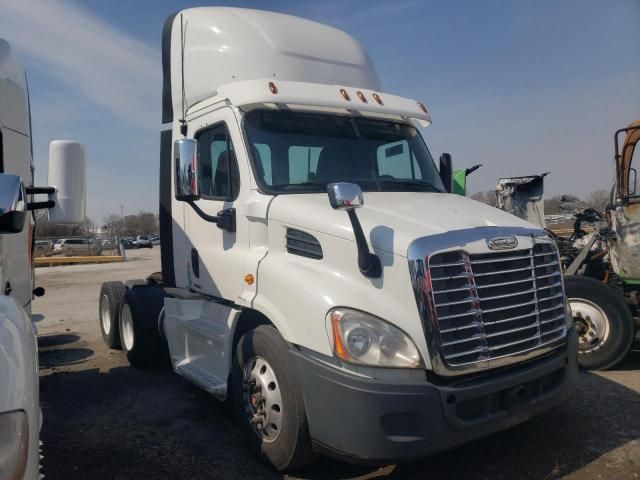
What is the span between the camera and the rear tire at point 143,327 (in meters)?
6.48

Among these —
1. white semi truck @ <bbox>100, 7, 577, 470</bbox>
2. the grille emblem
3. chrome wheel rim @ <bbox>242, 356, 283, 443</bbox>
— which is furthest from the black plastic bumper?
the grille emblem

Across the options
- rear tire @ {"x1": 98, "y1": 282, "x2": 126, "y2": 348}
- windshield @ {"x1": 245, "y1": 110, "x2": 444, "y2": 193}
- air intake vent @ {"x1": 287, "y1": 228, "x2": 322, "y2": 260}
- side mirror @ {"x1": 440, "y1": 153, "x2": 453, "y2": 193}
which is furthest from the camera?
rear tire @ {"x1": 98, "y1": 282, "x2": 126, "y2": 348}

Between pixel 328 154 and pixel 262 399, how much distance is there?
2.12 meters

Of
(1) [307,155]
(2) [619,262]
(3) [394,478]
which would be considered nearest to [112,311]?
(1) [307,155]

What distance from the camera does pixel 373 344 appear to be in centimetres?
317

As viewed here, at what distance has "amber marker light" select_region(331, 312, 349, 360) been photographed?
3.18m

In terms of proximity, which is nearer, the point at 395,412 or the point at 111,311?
the point at 395,412

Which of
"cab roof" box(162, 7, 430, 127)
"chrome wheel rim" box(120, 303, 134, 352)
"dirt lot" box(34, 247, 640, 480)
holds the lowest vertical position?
"dirt lot" box(34, 247, 640, 480)

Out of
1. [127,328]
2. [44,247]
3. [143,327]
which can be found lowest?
[44,247]

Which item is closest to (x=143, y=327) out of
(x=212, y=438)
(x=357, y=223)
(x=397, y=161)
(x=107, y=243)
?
(x=212, y=438)

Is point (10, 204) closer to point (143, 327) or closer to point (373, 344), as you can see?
point (373, 344)

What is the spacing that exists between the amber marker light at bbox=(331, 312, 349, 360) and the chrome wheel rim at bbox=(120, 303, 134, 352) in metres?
4.27

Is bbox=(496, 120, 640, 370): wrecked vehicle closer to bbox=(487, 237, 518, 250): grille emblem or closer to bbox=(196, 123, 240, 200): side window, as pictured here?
bbox=(487, 237, 518, 250): grille emblem

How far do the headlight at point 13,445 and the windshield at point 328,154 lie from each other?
260cm
